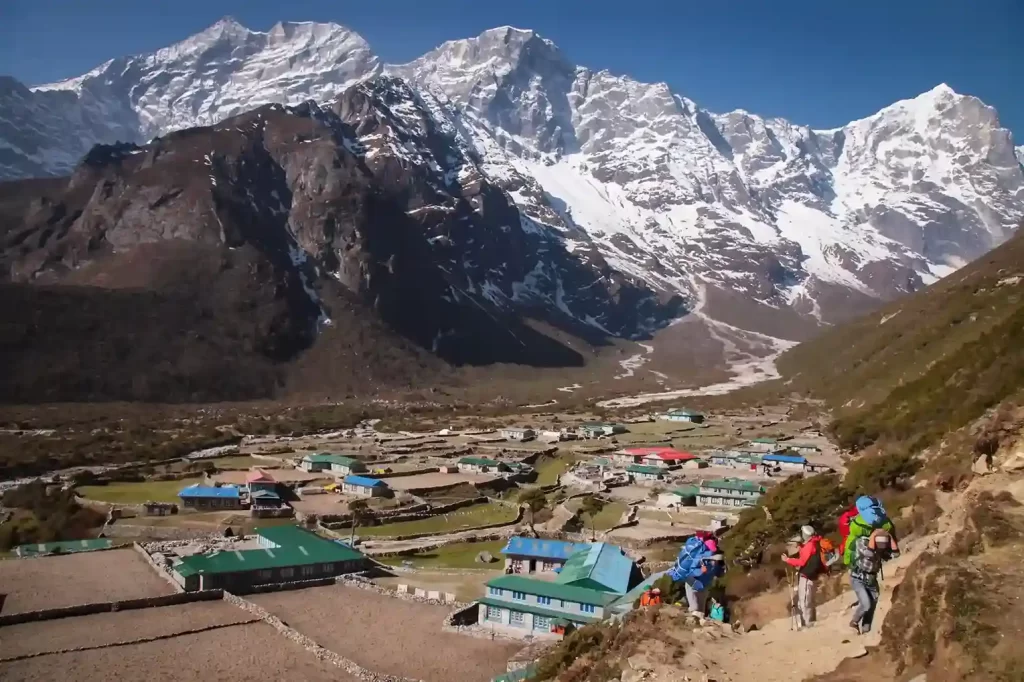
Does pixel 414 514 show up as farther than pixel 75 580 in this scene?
Yes

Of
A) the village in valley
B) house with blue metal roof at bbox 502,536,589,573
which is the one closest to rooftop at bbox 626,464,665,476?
the village in valley

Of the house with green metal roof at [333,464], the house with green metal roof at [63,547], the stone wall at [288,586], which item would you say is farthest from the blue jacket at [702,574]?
the house with green metal roof at [333,464]

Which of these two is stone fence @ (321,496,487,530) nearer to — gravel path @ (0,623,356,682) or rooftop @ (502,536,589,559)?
rooftop @ (502,536,589,559)

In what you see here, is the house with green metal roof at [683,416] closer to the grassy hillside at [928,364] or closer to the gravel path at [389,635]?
the grassy hillside at [928,364]

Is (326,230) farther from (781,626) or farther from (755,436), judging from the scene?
(781,626)

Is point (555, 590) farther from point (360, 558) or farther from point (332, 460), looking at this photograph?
point (332, 460)

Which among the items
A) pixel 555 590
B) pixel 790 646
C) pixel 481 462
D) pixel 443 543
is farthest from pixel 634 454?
pixel 790 646
